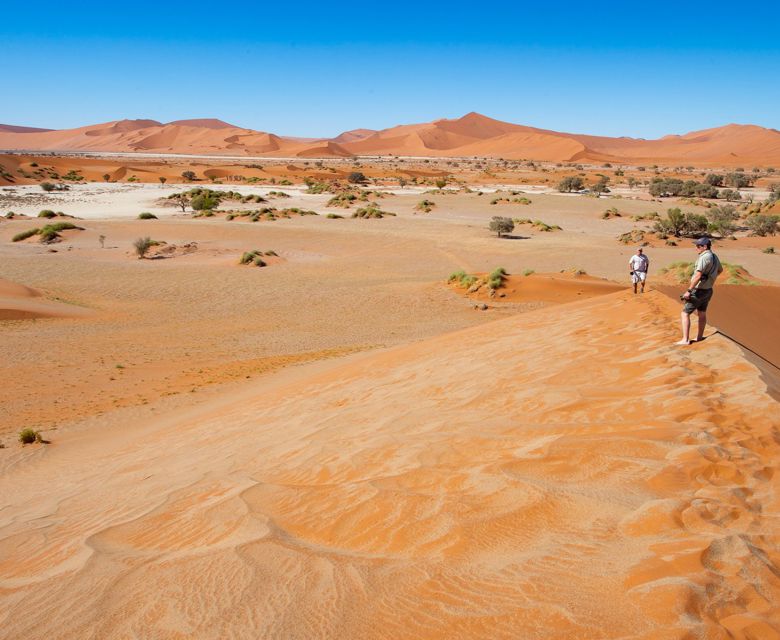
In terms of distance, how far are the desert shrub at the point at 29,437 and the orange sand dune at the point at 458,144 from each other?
358 feet

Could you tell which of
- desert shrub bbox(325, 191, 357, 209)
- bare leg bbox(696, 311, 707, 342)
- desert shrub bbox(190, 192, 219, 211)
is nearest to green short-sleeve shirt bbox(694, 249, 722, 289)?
bare leg bbox(696, 311, 707, 342)

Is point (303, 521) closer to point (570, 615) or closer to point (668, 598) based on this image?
point (570, 615)

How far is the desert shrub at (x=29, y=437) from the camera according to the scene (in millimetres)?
8844

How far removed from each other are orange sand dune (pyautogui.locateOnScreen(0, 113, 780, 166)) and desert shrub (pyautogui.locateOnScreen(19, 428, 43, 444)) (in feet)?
358

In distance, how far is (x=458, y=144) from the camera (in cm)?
15750

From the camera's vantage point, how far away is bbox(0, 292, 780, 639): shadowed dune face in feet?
9.57

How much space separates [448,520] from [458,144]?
6328 inches

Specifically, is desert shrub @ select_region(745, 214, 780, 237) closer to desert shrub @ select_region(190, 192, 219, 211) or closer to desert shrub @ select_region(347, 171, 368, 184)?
desert shrub @ select_region(190, 192, 219, 211)

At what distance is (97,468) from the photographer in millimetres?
7121

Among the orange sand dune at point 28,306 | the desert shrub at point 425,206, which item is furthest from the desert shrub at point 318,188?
the orange sand dune at point 28,306

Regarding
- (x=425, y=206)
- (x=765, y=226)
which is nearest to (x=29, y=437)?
(x=765, y=226)

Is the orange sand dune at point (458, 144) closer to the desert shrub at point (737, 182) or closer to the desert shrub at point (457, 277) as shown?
the desert shrub at point (737, 182)

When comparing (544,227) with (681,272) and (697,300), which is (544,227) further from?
(697,300)

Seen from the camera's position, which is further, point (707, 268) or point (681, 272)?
point (681, 272)
